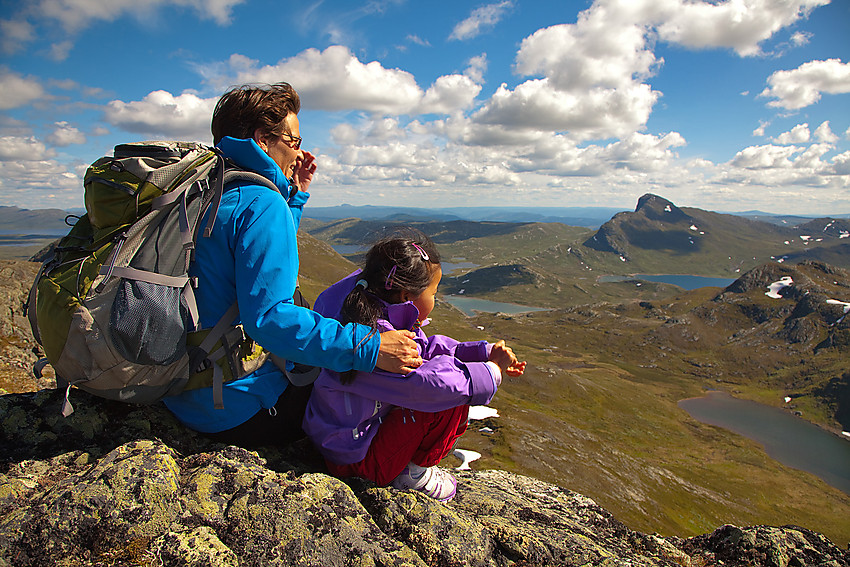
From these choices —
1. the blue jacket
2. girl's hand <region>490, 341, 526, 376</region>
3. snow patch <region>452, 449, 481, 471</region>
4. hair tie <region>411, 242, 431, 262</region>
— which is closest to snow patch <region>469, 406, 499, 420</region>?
snow patch <region>452, 449, 481, 471</region>

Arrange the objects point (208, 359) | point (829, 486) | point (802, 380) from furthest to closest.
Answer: point (802, 380) → point (829, 486) → point (208, 359)

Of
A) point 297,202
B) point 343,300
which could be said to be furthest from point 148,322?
point 297,202

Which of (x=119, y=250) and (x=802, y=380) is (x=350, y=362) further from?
(x=802, y=380)

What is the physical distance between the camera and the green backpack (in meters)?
4.89

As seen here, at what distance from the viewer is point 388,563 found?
18.3 feet

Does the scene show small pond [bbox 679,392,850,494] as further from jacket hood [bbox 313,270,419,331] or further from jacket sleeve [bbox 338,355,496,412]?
jacket hood [bbox 313,270,419,331]

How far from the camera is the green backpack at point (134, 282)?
16.0 feet

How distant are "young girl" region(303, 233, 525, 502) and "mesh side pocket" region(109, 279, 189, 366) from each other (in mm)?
2131

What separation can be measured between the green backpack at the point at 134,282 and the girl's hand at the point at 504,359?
431cm

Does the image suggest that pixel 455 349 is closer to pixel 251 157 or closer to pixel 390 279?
pixel 390 279

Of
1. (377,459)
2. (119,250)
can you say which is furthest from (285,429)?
(119,250)

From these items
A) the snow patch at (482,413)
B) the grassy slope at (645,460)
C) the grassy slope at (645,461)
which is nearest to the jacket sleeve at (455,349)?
the grassy slope at (645,460)

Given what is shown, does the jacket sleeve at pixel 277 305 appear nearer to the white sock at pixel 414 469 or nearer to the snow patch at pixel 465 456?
the white sock at pixel 414 469

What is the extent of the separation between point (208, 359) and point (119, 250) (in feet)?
5.70
